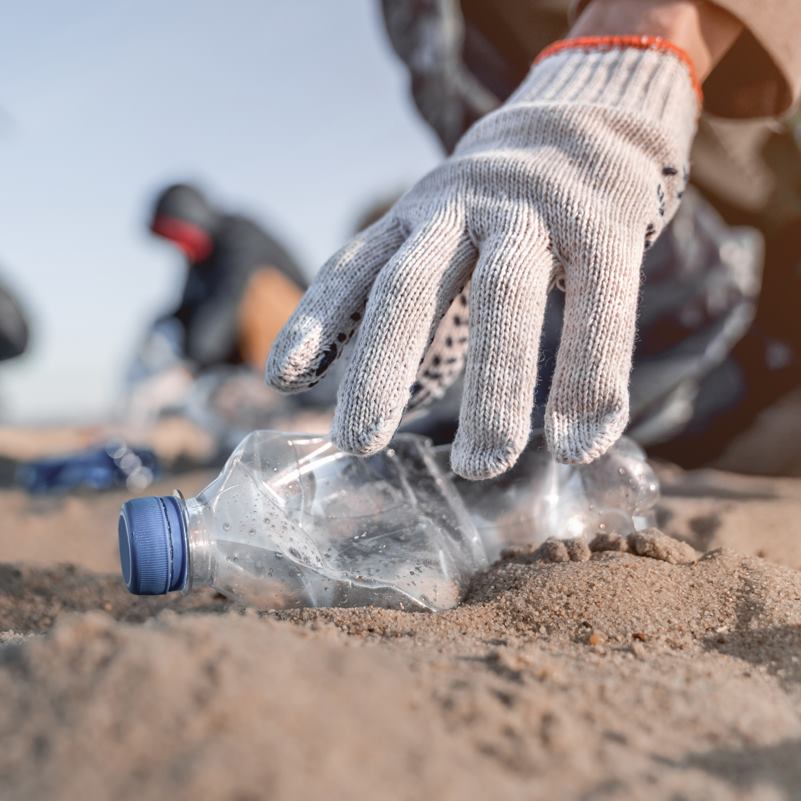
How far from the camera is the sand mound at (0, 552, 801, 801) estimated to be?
0.71m

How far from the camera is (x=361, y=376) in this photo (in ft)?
4.38

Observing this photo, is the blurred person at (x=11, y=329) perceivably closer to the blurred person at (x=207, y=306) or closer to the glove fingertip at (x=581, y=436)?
the blurred person at (x=207, y=306)

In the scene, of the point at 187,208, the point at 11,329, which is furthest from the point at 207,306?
the point at 11,329

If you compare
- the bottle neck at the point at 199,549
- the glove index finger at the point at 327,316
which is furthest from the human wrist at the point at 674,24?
the bottle neck at the point at 199,549

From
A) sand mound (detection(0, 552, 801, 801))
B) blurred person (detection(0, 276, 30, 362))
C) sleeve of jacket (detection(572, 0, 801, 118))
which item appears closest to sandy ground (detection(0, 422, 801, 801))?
sand mound (detection(0, 552, 801, 801))

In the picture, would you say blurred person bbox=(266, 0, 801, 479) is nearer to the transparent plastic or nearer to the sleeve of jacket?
the sleeve of jacket

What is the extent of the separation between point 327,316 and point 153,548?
46 cm

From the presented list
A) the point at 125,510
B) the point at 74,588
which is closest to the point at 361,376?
the point at 125,510

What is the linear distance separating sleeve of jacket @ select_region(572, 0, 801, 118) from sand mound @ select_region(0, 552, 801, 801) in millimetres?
1347

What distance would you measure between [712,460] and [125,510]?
114 inches

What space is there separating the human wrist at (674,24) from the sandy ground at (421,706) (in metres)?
1.11

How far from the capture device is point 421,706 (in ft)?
2.73

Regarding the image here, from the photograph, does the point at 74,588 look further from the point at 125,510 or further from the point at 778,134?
the point at 778,134

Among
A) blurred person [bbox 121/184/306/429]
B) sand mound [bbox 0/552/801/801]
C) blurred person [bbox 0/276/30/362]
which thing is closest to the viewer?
sand mound [bbox 0/552/801/801]
